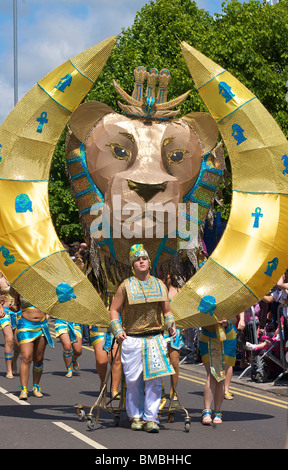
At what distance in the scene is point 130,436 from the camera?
848 centimetres

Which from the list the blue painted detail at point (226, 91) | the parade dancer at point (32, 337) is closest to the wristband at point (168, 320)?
the blue painted detail at point (226, 91)

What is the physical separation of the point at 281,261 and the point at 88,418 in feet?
8.15

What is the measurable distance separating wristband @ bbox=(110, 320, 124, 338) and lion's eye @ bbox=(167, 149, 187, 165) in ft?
5.72

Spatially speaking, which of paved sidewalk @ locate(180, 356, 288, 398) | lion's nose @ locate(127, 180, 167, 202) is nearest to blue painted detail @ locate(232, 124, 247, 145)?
lion's nose @ locate(127, 180, 167, 202)

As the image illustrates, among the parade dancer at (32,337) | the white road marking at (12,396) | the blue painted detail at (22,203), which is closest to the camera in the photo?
the blue painted detail at (22,203)

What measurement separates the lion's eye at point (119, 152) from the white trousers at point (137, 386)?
5.94ft

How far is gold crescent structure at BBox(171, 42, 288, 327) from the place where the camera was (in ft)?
29.9

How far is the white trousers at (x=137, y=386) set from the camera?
28.6 feet

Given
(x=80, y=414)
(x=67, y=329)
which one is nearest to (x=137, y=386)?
(x=80, y=414)

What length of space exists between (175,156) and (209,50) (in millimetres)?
17924

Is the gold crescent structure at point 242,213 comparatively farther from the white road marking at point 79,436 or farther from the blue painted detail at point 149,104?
the white road marking at point 79,436

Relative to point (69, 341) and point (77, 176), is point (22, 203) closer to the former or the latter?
point (77, 176)

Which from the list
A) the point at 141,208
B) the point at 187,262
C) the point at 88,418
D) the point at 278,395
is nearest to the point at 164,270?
the point at 187,262

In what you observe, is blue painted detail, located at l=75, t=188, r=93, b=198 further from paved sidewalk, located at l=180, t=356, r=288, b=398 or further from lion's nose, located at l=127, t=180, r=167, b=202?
paved sidewalk, located at l=180, t=356, r=288, b=398
